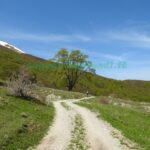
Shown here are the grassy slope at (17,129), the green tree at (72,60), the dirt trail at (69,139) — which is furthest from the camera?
the green tree at (72,60)

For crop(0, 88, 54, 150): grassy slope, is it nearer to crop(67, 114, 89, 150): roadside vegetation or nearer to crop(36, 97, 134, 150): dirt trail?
crop(36, 97, 134, 150): dirt trail

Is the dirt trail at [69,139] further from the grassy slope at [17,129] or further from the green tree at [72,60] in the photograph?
the green tree at [72,60]

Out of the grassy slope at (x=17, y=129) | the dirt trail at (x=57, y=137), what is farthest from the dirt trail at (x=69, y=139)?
the grassy slope at (x=17, y=129)

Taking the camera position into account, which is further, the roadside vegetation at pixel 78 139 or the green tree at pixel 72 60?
the green tree at pixel 72 60

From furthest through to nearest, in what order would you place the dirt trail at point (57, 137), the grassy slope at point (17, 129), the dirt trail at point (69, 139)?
the dirt trail at point (69, 139), the grassy slope at point (17, 129), the dirt trail at point (57, 137)

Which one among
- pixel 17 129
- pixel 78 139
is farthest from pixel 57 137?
pixel 17 129

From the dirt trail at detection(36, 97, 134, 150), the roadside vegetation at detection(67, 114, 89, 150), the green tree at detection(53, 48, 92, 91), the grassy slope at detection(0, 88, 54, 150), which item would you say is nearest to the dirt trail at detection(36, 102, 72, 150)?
the dirt trail at detection(36, 97, 134, 150)

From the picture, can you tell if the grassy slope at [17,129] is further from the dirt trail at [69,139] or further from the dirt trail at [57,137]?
the dirt trail at [69,139]

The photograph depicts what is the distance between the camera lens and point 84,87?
547 ft

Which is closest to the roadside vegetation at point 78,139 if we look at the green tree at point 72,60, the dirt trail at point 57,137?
the dirt trail at point 57,137

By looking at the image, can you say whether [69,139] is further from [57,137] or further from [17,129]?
[17,129]

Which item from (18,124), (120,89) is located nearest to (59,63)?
(18,124)

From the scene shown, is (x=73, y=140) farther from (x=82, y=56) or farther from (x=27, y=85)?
(x=82, y=56)

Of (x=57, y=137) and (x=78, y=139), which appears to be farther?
(x=57, y=137)
